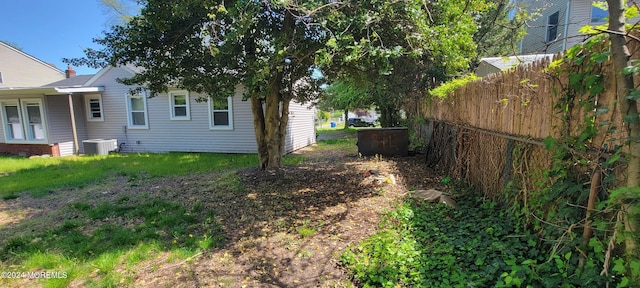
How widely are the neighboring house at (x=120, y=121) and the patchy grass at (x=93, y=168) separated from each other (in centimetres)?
90

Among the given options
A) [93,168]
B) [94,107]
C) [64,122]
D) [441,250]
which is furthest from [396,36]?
[64,122]

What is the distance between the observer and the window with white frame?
11734 mm

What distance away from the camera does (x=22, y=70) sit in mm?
19922

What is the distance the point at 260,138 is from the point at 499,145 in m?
4.50

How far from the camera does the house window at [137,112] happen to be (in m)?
11.6

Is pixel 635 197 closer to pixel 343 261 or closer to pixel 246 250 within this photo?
pixel 343 261

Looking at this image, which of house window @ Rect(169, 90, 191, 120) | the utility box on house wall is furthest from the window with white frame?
the utility box on house wall

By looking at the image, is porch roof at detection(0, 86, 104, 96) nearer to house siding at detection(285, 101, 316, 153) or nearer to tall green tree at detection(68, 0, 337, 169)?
tall green tree at detection(68, 0, 337, 169)

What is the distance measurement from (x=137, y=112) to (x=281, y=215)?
33.6ft

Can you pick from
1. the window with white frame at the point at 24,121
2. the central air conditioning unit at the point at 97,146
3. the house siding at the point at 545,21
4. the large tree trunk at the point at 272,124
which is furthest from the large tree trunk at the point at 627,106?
the window with white frame at the point at 24,121

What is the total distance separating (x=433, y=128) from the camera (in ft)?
24.2

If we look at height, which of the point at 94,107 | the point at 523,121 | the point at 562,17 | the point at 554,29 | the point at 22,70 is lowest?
the point at 523,121

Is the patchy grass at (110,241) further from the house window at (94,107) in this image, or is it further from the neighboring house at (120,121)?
the house window at (94,107)

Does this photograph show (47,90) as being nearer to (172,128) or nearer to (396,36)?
(172,128)
